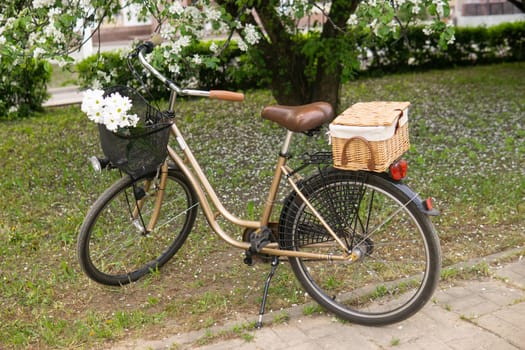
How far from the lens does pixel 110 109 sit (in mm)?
3465

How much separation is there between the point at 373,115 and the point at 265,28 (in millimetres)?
4630

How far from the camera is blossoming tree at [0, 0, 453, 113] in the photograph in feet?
16.7

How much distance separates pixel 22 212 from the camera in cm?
575

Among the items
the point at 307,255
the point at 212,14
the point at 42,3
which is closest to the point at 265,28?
the point at 212,14

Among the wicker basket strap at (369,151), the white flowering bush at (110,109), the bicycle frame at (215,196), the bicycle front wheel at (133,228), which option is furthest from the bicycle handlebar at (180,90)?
the wicker basket strap at (369,151)

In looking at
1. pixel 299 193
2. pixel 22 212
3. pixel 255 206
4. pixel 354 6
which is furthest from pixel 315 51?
pixel 299 193

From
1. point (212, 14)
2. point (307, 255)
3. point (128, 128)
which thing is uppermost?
point (212, 14)

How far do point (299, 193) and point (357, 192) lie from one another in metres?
0.32

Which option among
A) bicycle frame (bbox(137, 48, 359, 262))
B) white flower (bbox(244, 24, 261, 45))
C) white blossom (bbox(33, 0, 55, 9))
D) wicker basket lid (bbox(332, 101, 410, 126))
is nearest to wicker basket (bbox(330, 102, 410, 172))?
wicker basket lid (bbox(332, 101, 410, 126))

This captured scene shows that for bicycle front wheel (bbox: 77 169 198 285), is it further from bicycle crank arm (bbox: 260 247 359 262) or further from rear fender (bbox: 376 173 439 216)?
rear fender (bbox: 376 173 439 216)

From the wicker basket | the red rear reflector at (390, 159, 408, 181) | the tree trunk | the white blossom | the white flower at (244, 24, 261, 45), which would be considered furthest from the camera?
the tree trunk

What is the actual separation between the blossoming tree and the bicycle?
1.40 m

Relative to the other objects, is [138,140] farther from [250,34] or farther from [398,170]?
[250,34]

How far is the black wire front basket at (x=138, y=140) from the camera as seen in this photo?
3564 mm
